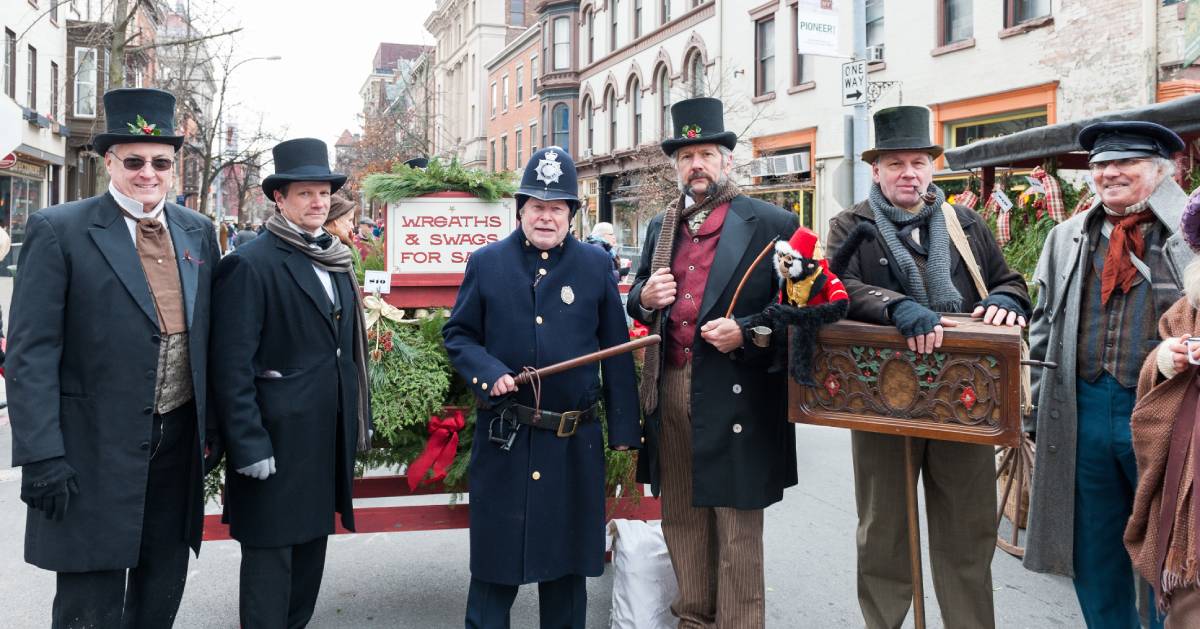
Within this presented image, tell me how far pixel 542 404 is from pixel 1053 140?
4.23 meters

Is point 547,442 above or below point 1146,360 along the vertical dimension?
below

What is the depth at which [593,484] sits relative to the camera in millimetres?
3699

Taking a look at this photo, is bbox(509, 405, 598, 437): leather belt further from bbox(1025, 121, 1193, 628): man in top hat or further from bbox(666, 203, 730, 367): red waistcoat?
bbox(1025, 121, 1193, 628): man in top hat

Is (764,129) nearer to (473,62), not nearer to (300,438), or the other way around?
(300,438)

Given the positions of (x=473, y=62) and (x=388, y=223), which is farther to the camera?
(x=473, y=62)

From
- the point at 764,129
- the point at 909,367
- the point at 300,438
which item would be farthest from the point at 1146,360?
the point at 764,129

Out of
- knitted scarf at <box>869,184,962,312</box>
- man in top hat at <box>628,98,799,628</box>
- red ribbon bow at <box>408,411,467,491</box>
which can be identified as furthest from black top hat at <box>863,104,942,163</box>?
red ribbon bow at <box>408,411,467,491</box>

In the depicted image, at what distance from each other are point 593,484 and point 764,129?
19846mm

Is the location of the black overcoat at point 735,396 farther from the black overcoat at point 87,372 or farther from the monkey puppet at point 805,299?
the black overcoat at point 87,372

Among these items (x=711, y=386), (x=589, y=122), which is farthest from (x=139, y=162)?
(x=589, y=122)

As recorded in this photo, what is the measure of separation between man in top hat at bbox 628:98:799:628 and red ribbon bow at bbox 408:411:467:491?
0.94 meters

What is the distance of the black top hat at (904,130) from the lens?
354 centimetres

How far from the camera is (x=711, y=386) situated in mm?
3666

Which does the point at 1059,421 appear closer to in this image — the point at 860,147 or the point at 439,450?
the point at 439,450
